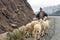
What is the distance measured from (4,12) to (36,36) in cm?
343

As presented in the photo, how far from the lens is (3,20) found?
1759 centimetres

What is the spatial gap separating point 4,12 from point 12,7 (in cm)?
316

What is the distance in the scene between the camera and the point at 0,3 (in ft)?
60.0

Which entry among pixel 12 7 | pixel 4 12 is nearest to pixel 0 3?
pixel 4 12

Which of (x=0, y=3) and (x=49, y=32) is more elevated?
(x=0, y=3)

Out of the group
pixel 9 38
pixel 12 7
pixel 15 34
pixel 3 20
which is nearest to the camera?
pixel 9 38

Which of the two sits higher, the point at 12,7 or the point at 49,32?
the point at 12,7

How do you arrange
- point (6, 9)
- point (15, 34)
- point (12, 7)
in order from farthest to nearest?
1. point (12, 7)
2. point (6, 9)
3. point (15, 34)

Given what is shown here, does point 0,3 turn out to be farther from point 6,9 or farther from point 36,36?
point 36,36

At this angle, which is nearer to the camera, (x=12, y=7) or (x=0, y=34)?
(x=0, y=34)

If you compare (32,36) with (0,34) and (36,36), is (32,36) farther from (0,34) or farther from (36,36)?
(0,34)

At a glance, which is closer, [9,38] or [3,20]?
[9,38]

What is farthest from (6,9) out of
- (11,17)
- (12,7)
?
(12,7)

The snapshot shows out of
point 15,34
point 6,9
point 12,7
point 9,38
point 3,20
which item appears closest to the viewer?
point 9,38
